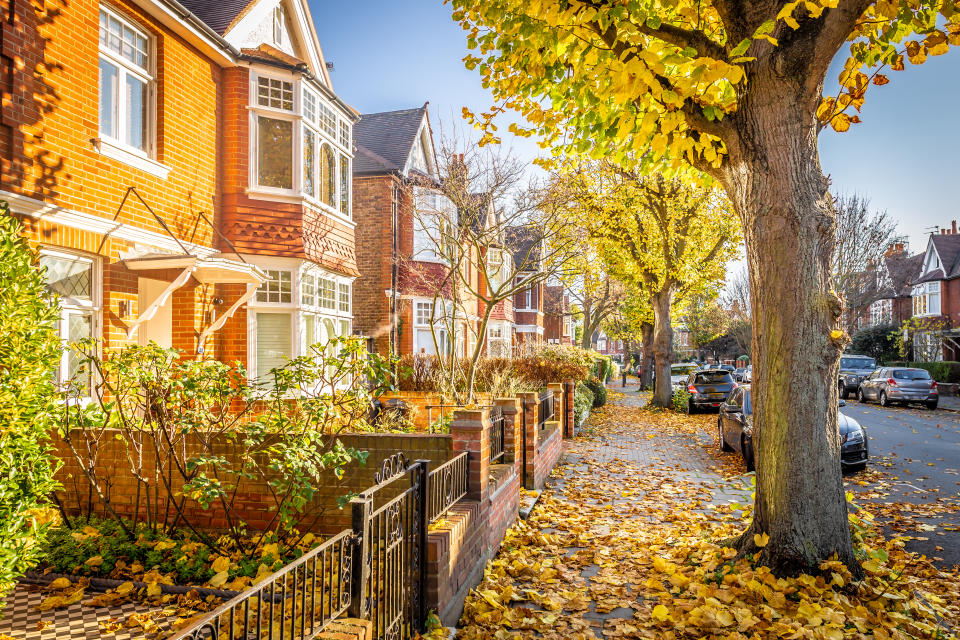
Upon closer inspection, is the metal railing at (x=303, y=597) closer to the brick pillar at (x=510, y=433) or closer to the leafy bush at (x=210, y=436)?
the leafy bush at (x=210, y=436)

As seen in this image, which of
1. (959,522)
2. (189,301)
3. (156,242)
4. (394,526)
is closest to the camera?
(394,526)

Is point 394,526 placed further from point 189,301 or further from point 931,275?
point 931,275

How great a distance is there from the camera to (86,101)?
7613mm

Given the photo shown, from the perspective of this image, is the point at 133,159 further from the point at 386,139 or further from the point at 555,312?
the point at 555,312

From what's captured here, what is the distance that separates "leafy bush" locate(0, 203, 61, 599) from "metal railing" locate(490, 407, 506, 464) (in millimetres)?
4407

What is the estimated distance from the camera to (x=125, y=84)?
849cm

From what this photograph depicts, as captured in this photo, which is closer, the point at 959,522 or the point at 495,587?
the point at 495,587


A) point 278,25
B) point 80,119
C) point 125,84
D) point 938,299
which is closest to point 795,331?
point 80,119

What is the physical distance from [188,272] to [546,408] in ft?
22.0

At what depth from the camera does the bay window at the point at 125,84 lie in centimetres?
814

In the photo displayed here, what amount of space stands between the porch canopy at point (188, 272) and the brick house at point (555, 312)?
4050 centimetres

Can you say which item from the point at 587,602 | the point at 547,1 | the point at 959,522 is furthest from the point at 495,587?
the point at 959,522

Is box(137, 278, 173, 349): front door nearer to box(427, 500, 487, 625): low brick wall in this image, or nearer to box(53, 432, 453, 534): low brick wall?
box(53, 432, 453, 534): low brick wall

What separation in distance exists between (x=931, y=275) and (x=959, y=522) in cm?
4319
